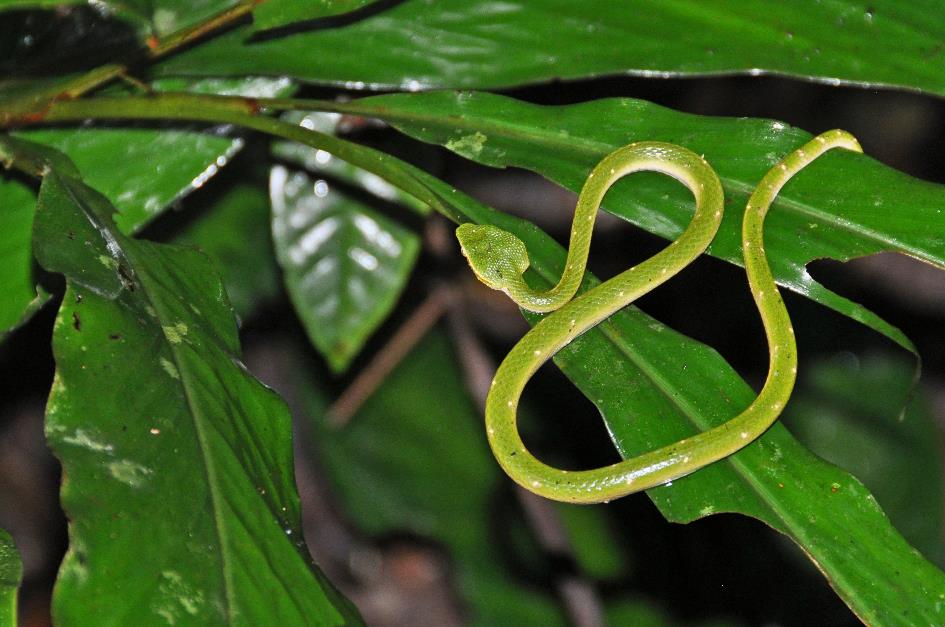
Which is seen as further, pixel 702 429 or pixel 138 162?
pixel 138 162

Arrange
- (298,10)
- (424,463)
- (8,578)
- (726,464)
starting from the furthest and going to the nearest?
(424,463)
(298,10)
(726,464)
(8,578)

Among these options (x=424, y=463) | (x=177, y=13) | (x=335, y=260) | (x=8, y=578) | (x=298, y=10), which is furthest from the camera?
(x=424, y=463)

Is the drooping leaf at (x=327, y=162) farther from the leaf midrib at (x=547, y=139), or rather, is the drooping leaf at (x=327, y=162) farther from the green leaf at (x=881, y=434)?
the green leaf at (x=881, y=434)

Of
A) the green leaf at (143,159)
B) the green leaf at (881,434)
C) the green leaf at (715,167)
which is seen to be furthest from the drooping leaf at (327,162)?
the green leaf at (881,434)

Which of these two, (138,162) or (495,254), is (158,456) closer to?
(495,254)

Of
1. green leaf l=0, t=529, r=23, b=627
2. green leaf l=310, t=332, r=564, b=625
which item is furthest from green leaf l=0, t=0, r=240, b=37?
green leaf l=310, t=332, r=564, b=625

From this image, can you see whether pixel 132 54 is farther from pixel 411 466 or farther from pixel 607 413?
pixel 411 466

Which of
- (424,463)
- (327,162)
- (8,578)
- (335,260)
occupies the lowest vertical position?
(424,463)

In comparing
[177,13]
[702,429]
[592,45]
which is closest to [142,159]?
[177,13]

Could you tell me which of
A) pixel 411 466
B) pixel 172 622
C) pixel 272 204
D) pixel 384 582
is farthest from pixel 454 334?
pixel 172 622
